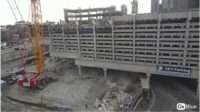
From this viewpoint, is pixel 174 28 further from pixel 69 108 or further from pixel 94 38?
pixel 69 108

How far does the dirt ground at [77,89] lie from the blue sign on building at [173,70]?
9622mm

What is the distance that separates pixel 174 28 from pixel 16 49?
3358 inches

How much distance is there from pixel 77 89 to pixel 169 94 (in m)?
28.0

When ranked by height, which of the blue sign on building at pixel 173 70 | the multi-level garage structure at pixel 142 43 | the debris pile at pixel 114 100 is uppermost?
the multi-level garage structure at pixel 142 43

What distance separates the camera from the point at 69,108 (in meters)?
49.6

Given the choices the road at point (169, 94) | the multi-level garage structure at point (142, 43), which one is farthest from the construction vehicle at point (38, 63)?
the road at point (169, 94)

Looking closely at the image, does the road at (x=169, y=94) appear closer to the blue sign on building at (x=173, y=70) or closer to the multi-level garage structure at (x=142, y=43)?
the multi-level garage structure at (x=142, y=43)

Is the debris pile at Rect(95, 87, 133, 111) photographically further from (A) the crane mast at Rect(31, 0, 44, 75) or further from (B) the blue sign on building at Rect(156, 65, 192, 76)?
(A) the crane mast at Rect(31, 0, 44, 75)

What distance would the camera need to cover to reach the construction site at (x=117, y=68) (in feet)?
174

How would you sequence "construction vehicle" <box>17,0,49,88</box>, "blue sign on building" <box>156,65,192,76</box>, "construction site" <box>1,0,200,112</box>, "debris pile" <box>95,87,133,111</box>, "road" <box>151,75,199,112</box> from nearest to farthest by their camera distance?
1. "debris pile" <box>95,87,133,111</box>
2. "road" <box>151,75,199,112</box>
3. "construction site" <box>1,0,200,112</box>
4. "blue sign on building" <box>156,65,192,76</box>
5. "construction vehicle" <box>17,0,49,88</box>

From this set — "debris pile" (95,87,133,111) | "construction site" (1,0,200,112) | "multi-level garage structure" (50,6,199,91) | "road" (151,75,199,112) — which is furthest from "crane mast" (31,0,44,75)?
"road" (151,75,199,112)

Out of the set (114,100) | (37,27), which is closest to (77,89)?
(114,100)

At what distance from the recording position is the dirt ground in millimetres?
55375

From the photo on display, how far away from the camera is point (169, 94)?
2237 inches
